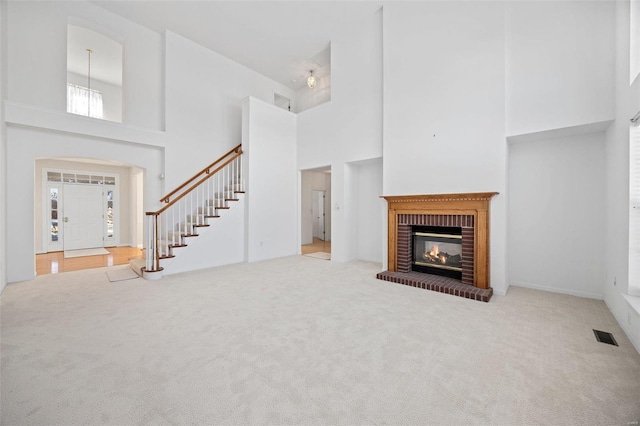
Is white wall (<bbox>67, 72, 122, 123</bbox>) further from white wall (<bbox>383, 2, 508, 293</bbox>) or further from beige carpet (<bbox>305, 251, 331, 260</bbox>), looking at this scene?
white wall (<bbox>383, 2, 508, 293</bbox>)

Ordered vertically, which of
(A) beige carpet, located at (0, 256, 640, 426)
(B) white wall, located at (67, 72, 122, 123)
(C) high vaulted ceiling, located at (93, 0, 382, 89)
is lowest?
(A) beige carpet, located at (0, 256, 640, 426)

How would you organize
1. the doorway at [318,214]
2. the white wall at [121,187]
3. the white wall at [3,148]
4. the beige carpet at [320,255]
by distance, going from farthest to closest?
the doorway at [318,214]
the white wall at [121,187]
the beige carpet at [320,255]
the white wall at [3,148]

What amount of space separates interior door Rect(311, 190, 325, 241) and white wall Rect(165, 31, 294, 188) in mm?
3762

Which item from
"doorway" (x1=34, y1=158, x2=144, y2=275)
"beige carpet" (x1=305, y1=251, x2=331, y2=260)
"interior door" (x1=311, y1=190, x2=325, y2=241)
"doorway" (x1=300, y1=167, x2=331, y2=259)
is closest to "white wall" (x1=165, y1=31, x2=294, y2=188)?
"doorway" (x1=34, y1=158, x2=144, y2=275)

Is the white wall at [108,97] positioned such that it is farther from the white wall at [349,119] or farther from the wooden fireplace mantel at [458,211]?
the wooden fireplace mantel at [458,211]

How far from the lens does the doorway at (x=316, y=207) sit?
30.5 feet

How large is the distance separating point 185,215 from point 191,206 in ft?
1.14

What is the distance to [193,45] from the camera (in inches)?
249

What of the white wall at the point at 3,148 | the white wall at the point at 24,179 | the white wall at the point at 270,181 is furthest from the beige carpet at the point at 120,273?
the white wall at the point at 270,181

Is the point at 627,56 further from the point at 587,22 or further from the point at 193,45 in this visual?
the point at 193,45

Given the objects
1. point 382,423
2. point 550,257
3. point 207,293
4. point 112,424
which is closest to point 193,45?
point 207,293

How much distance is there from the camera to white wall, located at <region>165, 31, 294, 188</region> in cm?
602

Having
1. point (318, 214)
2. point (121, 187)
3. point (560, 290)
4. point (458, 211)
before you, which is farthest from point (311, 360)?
point (121, 187)

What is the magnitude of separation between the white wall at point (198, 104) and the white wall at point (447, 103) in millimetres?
4228
